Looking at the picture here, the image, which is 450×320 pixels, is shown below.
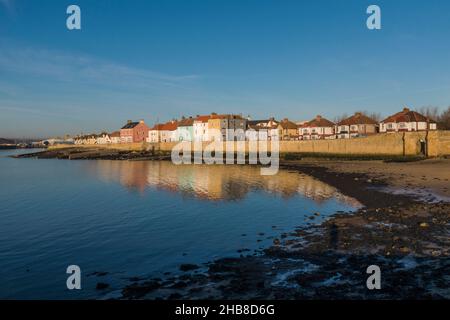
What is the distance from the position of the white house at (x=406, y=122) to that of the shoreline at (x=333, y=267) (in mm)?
67562

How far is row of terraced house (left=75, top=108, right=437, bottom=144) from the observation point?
273 ft

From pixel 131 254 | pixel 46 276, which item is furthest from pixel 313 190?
pixel 46 276

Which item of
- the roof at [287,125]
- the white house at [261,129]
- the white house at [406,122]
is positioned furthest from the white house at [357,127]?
the roof at [287,125]

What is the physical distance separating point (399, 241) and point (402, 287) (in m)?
4.92

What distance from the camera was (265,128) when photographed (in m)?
120

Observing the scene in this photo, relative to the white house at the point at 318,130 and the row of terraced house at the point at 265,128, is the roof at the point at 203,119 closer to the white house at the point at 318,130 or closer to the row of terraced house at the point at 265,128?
the row of terraced house at the point at 265,128

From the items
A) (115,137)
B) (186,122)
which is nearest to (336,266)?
(186,122)

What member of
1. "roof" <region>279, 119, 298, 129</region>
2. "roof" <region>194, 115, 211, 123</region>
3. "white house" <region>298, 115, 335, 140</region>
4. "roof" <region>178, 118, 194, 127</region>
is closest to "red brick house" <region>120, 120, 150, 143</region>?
"roof" <region>178, 118, 194, 127</region>

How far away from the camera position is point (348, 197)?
27.6 m

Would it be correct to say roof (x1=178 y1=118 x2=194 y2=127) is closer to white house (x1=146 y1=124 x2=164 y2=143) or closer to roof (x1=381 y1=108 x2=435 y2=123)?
white house (x1=146 y1=124 x2=164 y2=143)

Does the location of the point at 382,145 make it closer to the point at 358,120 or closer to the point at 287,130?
the point at 358,120

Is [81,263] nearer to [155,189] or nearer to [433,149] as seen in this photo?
[155,189]

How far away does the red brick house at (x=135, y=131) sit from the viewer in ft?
488

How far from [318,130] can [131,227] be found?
297 ft
